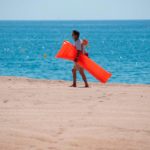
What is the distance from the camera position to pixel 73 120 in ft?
28.1

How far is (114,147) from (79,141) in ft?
1.67

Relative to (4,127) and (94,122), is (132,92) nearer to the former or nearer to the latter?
(94,122)

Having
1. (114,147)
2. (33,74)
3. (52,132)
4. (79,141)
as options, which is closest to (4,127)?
(52,132)

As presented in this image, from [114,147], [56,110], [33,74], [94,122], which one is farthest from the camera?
[33,74]

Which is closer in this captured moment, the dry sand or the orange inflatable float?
the dry sand

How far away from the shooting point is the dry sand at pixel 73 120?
7.38 m

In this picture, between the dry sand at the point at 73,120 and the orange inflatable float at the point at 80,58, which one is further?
the orange inflatable float at the point at 80,58

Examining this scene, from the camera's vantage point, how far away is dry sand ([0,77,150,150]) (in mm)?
7383

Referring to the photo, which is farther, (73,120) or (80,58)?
(80,58)

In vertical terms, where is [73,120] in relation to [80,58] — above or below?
below

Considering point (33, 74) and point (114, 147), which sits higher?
point (114, 147)

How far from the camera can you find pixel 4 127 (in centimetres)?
811

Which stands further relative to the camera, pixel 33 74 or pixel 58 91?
pixel 33 74

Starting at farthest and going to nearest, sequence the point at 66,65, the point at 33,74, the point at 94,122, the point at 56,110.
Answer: the point at 66,65 < the point at 33,74 < the point at 56,110 < the point at 94,122
